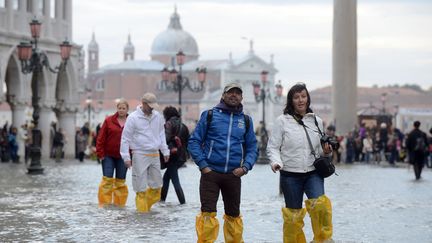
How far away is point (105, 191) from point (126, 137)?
1.31 metres

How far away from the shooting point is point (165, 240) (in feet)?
40.1

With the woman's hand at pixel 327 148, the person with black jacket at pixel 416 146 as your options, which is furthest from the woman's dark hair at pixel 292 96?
the person with black jacket at pixel 416 146

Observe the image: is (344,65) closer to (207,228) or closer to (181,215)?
(181,215)

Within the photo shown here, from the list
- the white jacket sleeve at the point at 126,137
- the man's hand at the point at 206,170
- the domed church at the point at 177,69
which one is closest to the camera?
the man's hand at the point at 206,170

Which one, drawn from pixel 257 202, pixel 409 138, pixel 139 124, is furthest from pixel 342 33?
pixel 139 124

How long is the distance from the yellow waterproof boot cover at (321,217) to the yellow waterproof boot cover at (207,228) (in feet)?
2.66

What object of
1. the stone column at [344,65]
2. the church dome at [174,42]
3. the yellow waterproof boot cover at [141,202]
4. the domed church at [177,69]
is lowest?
the yellow waterproof boot cover at [141,202]

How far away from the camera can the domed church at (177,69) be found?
159 m

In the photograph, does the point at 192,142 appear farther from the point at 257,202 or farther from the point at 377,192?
the point at 377,192

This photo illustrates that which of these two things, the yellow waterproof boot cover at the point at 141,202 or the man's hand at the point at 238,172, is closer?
the man's hand at the point at 238,172

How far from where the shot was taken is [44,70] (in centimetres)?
4719

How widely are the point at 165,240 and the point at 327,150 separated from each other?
2.30 m

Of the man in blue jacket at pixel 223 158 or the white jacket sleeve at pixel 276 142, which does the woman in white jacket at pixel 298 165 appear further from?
the man in blue jacket at pixel 223 158

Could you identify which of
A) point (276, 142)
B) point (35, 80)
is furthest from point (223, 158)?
point (35, 80)
